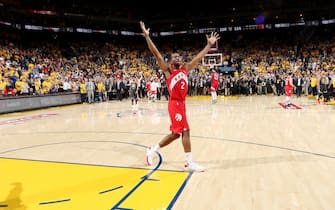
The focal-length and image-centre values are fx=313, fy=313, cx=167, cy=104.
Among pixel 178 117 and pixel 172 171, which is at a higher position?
pixel 178 117

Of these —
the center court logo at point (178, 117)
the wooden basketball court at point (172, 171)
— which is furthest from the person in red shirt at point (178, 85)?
the wooden basketball court at point (172, 171)

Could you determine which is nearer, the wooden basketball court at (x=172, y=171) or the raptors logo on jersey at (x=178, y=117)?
the wooden basketball court at (x=172, y=171)

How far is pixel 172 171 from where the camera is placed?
5.07 metres

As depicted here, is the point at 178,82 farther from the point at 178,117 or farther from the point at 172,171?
the point at 172,171

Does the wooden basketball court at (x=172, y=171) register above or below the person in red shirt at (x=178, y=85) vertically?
below

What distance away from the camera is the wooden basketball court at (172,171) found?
151 inches

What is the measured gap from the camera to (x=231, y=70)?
3158cm

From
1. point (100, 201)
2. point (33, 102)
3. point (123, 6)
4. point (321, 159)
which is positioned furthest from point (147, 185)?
point (123, 6)

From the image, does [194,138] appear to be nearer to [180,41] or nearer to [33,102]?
[33,102]

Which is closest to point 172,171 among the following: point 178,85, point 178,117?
point 178,117

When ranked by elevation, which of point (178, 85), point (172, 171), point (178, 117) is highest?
point (178, 85)

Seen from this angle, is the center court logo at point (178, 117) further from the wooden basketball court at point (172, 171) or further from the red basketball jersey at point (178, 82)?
the wooden basketball court at point (172, 171)

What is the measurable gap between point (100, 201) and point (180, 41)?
3551cm

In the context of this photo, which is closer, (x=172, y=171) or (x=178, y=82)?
(x=178, y=82)
